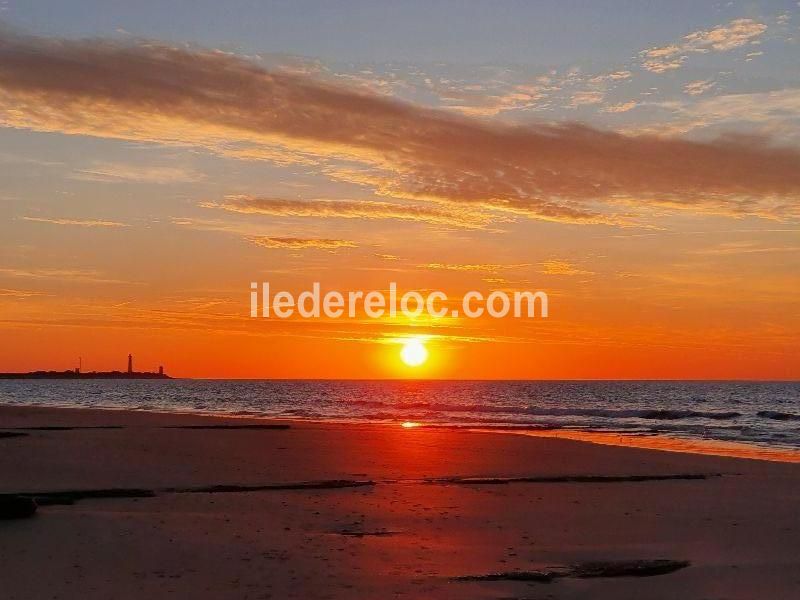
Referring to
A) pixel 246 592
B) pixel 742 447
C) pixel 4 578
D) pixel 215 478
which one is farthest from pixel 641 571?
pixel 742 447

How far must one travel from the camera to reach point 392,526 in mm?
12961

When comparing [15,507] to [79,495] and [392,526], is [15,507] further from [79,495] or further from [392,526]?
[392,526]

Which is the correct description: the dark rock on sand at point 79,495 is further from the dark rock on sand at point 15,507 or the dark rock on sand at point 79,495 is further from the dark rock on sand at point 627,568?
the dark rock on sand at point 627,568

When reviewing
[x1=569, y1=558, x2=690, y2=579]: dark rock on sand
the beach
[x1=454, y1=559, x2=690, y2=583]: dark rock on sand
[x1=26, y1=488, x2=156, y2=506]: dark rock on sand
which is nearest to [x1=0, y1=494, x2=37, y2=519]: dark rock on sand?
the beach

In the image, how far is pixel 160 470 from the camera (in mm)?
19984

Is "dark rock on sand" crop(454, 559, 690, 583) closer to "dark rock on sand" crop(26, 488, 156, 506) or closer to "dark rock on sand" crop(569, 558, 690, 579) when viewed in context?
"dark rock on sand" crop(569, 558, 690, 579)

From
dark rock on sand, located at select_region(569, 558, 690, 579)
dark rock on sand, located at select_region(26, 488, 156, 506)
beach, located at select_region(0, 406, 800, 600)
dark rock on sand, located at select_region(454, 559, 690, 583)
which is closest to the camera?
beach, located at select_region(0, 406, 800, 600)

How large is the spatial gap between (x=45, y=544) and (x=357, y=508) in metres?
5.28

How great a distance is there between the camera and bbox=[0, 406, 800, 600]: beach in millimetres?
9664

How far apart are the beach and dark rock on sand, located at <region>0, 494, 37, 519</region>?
24 centimetres

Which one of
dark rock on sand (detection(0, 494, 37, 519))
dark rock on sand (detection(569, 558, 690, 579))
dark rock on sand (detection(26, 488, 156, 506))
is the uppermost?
dark rock on sand (detection(0, 494, 37, 519))

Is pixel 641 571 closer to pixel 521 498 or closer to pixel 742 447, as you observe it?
pixel 521 498

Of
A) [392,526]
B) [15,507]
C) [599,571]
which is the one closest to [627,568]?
[599,571]

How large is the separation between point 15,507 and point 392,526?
5.81 m
